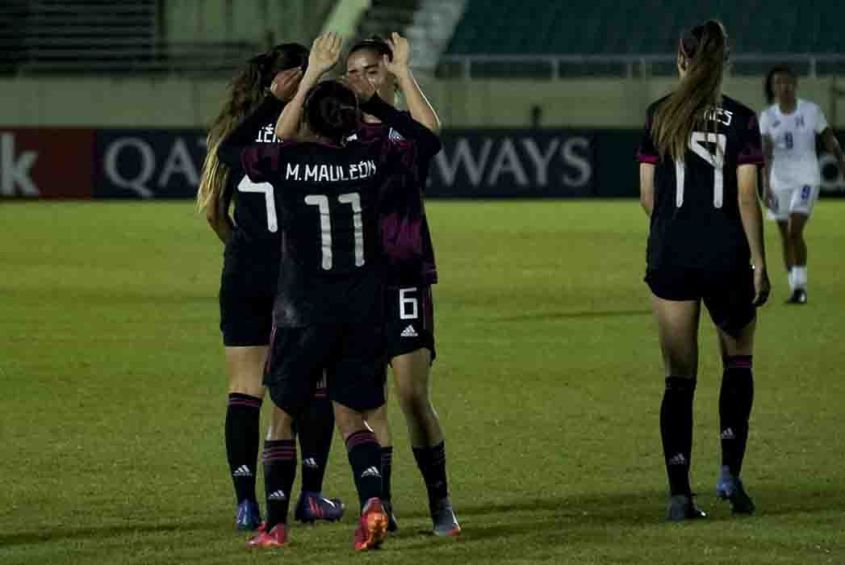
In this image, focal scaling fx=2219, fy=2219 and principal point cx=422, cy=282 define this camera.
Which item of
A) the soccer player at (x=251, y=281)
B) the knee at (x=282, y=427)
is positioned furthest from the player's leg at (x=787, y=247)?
the knee at (x=282, y=427)

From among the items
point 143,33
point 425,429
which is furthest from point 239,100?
point 143,33

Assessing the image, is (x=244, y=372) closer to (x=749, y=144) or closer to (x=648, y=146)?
(x=648, y=146)

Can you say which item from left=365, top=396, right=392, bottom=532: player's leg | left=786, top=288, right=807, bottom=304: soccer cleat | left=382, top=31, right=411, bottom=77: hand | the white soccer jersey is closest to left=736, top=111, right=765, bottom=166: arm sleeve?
left=382, top=31, right=411, bottom=77: hand

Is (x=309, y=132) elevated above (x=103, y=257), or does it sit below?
above

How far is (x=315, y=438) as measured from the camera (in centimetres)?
873

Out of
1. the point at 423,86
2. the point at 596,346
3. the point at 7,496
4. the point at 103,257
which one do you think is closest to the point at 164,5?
the point at 423,86

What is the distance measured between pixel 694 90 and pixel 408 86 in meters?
1.18

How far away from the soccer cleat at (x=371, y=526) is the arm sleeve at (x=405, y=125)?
4.26ft

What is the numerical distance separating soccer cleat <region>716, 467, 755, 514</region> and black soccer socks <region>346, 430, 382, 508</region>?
1625 mm

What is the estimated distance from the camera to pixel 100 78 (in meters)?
42.7

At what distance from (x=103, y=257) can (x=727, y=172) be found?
17.7 m

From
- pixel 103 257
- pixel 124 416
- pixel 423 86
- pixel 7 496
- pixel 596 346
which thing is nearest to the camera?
pixel 7 496

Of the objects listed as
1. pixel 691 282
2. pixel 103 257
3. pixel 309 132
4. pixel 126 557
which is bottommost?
pixel 103 257

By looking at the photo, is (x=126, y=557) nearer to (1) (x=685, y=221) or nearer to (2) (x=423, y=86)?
(1) (x=685, y=221)
